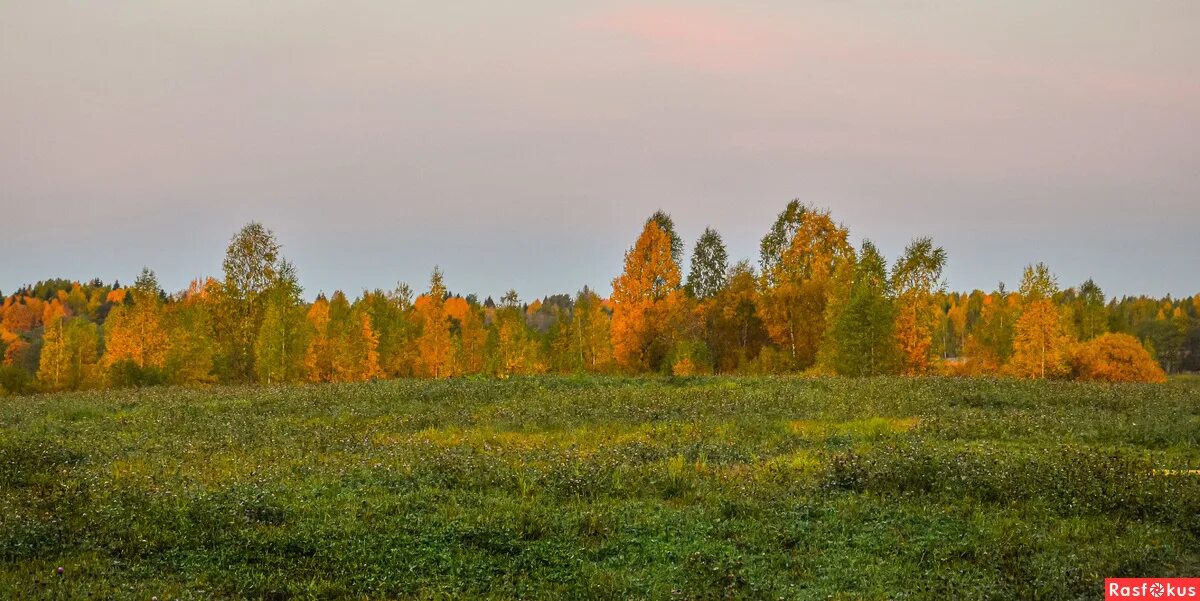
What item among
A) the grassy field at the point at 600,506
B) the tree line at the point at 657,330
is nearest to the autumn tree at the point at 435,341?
the tree line at the point at 657,330

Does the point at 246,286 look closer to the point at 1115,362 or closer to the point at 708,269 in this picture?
the point at 708,269

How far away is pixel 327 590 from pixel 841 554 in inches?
252

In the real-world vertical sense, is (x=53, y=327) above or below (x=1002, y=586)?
above

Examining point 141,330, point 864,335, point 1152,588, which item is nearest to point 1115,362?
point 864,335

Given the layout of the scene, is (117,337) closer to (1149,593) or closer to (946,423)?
(946,423)

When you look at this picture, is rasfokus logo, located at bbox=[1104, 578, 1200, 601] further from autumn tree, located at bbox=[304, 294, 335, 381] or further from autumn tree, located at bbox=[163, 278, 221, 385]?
autumn tree, located at bbox=[163, 278, 221, 385]

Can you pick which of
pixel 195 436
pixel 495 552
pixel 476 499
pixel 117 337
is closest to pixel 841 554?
pixel 495 552

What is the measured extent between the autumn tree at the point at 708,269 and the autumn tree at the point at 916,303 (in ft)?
40.2

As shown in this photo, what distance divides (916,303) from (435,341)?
35784 millimetres

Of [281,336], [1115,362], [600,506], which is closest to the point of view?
[600,506]

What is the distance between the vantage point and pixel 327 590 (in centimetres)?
955

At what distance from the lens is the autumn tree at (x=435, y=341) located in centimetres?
6525

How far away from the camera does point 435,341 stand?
65.5m

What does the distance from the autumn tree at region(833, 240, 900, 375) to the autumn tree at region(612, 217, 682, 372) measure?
38.4ft
